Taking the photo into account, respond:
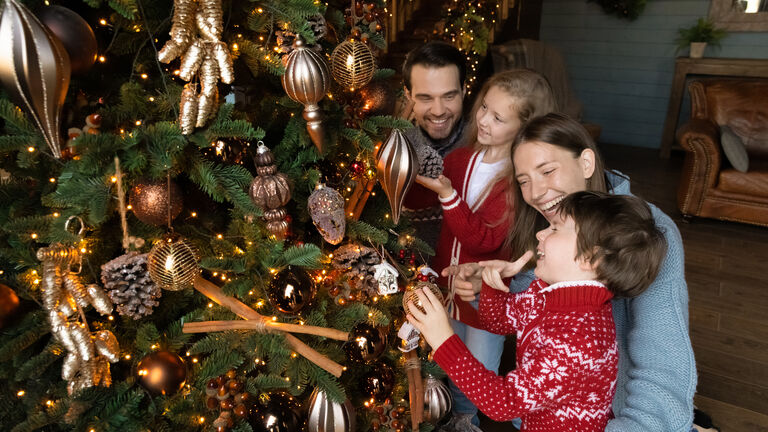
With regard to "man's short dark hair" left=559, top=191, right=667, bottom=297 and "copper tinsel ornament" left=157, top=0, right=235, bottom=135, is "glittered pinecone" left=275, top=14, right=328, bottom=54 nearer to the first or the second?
"copper tinsel ornament" left=157, top=0, right=235, bottom=135

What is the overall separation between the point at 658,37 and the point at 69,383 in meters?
6.05

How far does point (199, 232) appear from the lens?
3.31 ft

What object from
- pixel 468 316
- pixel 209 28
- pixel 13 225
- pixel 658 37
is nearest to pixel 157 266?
pixel 13 225

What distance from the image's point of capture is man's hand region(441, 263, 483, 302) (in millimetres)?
1323

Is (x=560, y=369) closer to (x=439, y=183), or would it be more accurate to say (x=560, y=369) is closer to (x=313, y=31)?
(x=439, y=183)

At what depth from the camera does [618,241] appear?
1.02 m

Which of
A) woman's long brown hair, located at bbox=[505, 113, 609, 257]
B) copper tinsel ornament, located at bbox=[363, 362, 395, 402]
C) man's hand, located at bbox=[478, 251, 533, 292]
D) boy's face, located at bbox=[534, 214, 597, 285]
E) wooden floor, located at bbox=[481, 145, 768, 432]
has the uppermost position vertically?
woman's long brown hair, located at bbox=[505, 113, 609, 257]

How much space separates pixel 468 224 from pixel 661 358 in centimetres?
59

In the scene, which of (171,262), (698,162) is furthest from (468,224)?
(698,162)

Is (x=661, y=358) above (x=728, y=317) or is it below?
above

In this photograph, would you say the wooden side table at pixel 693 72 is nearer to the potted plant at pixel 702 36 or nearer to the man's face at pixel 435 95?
Result: the potted plant at pixel 702 36

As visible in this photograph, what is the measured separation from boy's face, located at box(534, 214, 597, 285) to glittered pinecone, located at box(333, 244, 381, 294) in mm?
391

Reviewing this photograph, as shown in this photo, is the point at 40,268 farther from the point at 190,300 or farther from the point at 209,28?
the point at 209,28

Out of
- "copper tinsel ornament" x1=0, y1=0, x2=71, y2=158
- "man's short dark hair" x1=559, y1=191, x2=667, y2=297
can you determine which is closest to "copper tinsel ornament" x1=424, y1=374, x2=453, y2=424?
"man's short dark hair" x1=559, y1=191, x2=667, y2=297
